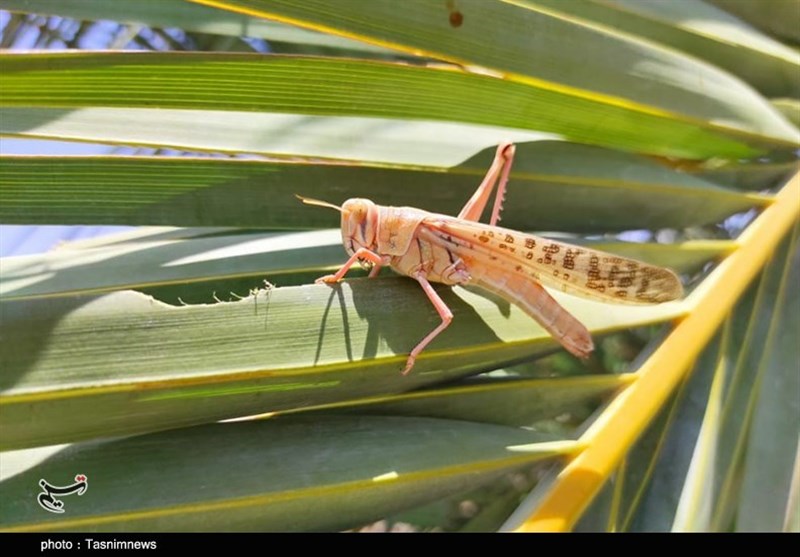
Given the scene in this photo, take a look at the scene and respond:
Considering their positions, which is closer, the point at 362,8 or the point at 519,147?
the point at 362,8

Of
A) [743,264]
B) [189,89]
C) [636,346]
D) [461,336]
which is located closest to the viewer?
[189,89]

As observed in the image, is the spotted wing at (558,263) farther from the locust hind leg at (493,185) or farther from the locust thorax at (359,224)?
the locust thorax at (359,224)

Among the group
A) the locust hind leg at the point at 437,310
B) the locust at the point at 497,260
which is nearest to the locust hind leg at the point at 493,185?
the locust at the point at 497,260

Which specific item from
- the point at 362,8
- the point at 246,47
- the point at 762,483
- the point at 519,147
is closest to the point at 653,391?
the point at 762,483

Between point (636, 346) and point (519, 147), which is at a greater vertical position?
point (519, 147)

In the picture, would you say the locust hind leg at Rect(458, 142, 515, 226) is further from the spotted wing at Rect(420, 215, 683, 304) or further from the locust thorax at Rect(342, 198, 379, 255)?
the locust thorax at Rect(342, 198, 379, 255)

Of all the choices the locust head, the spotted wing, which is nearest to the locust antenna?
the locust head

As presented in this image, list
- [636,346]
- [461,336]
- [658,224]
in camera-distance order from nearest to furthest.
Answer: [461,336]
[658,224]
[636,346]

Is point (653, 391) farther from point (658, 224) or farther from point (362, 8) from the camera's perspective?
point (362, 8)
